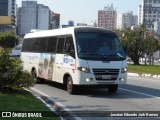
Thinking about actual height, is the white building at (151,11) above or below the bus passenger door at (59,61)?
above

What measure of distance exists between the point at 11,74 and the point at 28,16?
113120 millimetres

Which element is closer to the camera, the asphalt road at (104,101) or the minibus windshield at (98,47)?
the asphalt road at (104,101)

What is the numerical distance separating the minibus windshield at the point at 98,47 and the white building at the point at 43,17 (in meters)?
106

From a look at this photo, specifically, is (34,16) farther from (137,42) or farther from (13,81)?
(13,81)

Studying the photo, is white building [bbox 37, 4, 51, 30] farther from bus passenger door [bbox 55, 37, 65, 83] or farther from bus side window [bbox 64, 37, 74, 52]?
bus side window [bbox 64, 37, 74, 52]

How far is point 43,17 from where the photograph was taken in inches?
4924

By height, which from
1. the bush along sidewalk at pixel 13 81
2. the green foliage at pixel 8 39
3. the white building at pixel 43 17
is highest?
the white building at pixel 43 17

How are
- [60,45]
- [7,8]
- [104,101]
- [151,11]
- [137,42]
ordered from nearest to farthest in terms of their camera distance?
[104,101] < [60,45] < [137,42] < [151,11] < [7,8]

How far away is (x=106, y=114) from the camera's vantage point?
460 inches

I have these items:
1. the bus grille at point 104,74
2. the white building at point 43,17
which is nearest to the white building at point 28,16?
the white building at point 43,17

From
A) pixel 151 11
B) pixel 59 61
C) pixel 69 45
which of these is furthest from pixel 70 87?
pixel 151 11

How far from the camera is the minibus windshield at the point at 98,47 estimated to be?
16.2 meters

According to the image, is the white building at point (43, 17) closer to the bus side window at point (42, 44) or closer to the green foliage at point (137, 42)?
the green foliage at point (137, 42)

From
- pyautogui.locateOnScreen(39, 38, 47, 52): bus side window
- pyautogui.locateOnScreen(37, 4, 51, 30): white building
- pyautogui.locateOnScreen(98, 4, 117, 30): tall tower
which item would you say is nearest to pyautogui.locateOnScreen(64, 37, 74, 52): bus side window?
pyautogui.locateOnScreen(39, 38, 47, 52): bus side window
